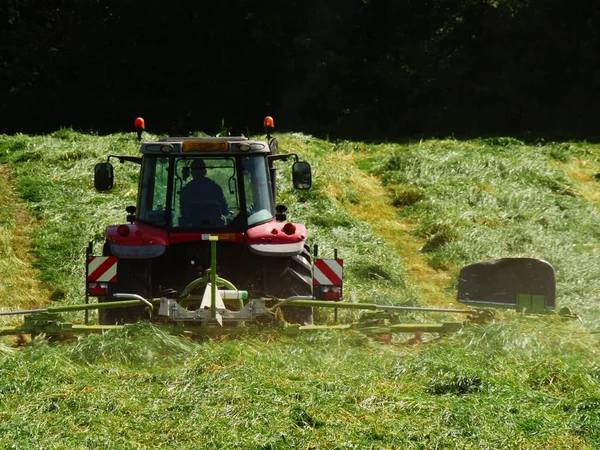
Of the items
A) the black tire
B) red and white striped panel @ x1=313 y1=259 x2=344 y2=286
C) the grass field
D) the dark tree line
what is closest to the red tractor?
the black tire

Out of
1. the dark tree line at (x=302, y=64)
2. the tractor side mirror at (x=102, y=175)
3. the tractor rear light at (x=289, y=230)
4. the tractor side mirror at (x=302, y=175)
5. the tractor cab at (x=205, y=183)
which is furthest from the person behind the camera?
the dark tree line at (x=302, y=64)

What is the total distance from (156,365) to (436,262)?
666 cm

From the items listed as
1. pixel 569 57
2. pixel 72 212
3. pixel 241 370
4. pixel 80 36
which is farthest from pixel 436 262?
pixel 80 36

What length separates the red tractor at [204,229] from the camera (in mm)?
8891

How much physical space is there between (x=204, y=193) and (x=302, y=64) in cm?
2158

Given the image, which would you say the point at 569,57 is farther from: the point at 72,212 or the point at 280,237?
the point at 280,237

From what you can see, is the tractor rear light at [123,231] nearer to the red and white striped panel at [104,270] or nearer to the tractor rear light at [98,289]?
the red and white striped panel at [104,270]

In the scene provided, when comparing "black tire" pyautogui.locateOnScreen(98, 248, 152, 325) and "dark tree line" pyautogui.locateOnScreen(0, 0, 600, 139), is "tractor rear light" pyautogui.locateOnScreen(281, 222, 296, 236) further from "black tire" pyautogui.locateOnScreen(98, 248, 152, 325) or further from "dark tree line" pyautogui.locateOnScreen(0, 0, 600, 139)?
"dark tree line" pyautogui.locateOnScreen(0, 0, 600, 139)

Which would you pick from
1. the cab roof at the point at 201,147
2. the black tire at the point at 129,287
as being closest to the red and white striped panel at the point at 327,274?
the cab roof at the point at 201,147

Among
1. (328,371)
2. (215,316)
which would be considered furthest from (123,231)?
(328,371)

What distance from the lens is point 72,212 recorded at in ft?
46.8

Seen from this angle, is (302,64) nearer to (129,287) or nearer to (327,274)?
(327,274)

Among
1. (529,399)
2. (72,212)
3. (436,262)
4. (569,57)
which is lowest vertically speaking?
(529,399)

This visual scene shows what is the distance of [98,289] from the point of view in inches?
351
